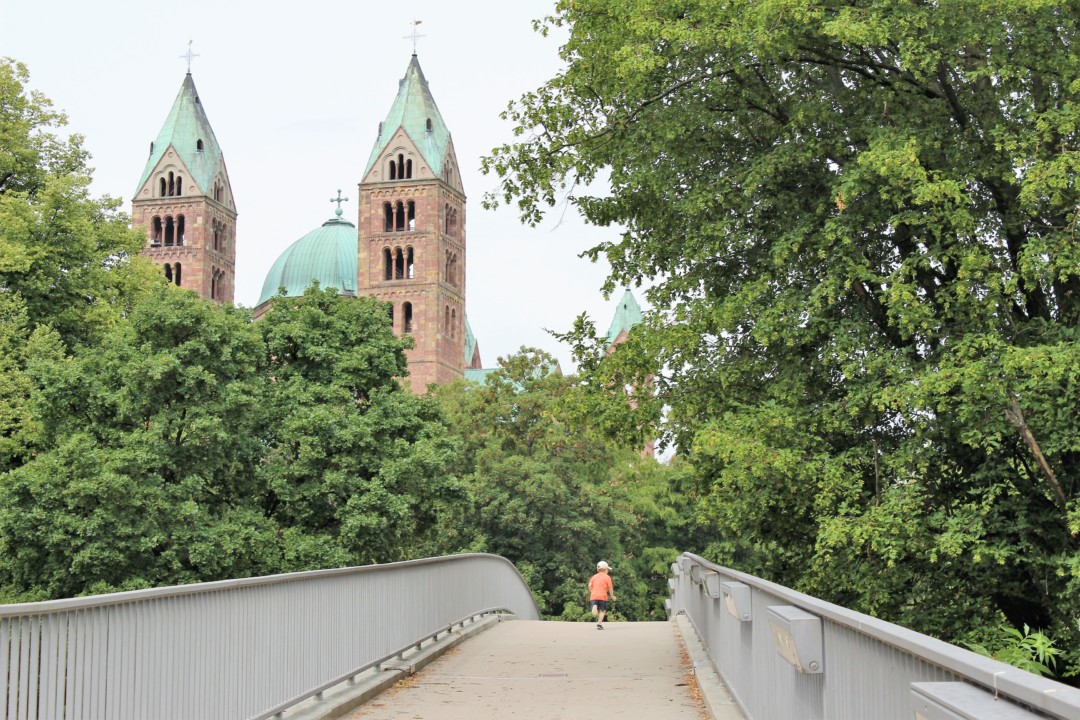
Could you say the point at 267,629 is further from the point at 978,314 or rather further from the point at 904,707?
the point at 978,314

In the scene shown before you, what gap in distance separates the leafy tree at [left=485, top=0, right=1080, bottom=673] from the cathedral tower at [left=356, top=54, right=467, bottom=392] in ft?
255

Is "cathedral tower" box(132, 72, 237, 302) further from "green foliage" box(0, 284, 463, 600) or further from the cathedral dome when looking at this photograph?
"green foliage" box(0, 284, 463, 600)

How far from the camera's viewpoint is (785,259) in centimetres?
1382

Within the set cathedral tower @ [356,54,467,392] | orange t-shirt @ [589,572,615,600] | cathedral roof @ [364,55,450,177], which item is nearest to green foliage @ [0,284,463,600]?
orange t-shirt @ [589,572,615,600]

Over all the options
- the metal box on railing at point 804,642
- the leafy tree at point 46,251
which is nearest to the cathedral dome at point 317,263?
the leafy tree at point 46,251

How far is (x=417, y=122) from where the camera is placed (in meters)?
95.2

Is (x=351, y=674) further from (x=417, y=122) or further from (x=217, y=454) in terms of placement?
(x=417, y=122)

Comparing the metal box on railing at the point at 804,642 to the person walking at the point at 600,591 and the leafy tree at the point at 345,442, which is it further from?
the leafy tree at the point at 345,442

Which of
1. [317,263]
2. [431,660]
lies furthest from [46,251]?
[317,263]

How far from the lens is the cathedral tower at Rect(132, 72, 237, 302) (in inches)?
3893

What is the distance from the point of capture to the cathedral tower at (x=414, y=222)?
93438 millimetres

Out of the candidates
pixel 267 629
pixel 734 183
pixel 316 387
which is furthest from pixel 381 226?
pixel 267 629

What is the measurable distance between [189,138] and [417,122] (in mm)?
18352

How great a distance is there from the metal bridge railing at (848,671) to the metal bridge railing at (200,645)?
9.89ft
